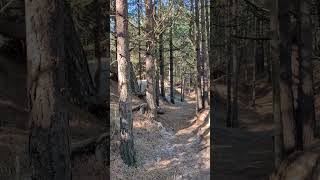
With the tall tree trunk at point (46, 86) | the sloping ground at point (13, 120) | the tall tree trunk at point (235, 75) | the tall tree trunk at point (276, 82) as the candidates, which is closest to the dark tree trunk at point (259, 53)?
the tall tree trunk at point (276, 82)

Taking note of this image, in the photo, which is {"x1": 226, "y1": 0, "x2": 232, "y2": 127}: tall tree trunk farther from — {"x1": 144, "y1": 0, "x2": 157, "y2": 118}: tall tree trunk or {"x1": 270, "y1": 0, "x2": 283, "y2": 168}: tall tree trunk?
{"x1": 144, "y1": 0, "x2": 157, "y2": 118}: tall tree trunk

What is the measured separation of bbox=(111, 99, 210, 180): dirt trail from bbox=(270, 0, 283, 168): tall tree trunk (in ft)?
27.4

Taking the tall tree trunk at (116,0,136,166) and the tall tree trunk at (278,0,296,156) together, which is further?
the tall tree trunk at (116,0,136,166)

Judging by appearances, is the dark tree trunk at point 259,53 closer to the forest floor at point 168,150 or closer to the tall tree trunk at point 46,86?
the tall tree trunk at point 46,86

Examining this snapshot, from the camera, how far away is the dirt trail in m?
12.7

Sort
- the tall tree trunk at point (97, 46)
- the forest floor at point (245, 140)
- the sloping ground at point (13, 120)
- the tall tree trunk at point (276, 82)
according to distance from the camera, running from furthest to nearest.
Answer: the tall tree trunk at point (97, 46) < the sloping ground at point (13, 120) < the forest floor at point (245, 140) < the tall tree trunk at point (276, 82)

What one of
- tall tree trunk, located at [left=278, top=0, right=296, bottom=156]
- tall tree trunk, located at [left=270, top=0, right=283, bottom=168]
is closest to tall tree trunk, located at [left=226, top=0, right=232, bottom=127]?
tall tree trunk, located at [left=270, top=0, right=283, bottom=168]

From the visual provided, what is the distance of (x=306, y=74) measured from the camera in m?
3.88

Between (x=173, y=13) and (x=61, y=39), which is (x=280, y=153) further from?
(x=173, y=13)

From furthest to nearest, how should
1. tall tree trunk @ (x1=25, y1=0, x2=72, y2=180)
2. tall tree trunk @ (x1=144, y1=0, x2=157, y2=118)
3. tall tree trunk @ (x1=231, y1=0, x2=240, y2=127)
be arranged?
tall tree trunk @ (x1=144, y1=0, x2=157, y2=118) < tall tree trunk @ (x1=231, y1=0, x2=240, y2=127) < tall tree trunk @ (x1=25, y1=0, x2=72, y2=180)

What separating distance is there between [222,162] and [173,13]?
15888 mm

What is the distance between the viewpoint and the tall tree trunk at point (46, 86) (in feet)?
15.7

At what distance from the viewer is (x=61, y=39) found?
495 cm

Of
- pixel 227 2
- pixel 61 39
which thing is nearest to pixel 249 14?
pixel 227 2
